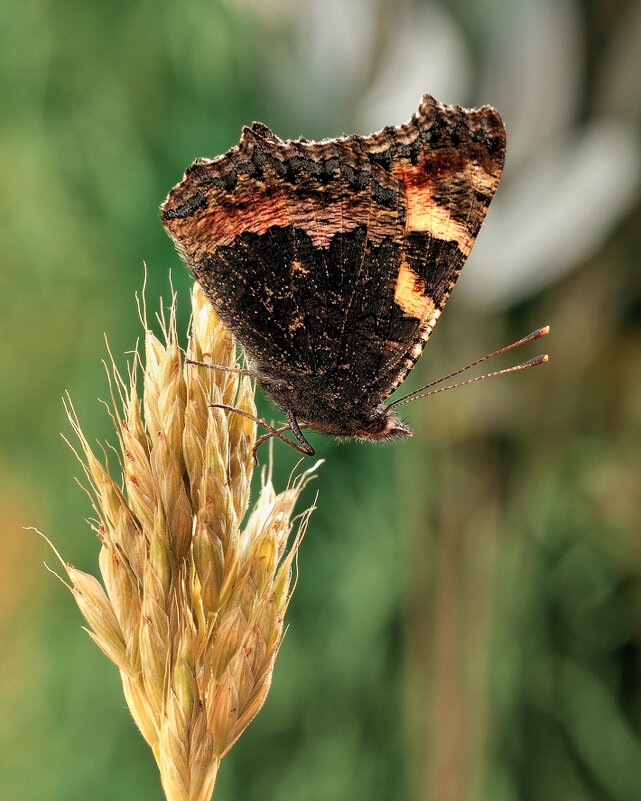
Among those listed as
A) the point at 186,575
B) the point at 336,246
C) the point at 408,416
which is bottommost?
the point at 186,575

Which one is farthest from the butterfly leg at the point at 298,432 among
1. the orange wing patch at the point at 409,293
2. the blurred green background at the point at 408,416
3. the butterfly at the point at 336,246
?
the blurred green background at the point at 408,416

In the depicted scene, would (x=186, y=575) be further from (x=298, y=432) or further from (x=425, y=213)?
(x=425, y=213)

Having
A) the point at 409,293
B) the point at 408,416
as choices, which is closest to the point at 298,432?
the point at 409,293

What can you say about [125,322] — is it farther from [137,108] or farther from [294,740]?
[294,740]

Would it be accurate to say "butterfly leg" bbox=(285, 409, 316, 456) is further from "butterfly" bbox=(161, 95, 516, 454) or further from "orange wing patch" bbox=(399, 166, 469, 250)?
"orange wing patch" bbox=(399, 166, 469, 250)

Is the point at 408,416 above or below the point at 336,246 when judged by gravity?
above

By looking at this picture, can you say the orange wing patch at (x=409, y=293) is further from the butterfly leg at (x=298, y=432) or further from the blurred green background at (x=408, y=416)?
the blurred green background at (x=408, y=416)

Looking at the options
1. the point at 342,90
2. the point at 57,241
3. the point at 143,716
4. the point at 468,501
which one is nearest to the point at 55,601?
the point at 57,241
